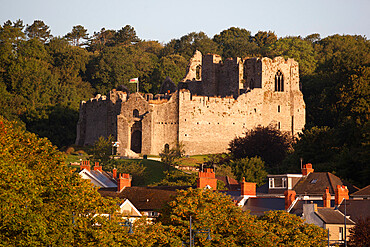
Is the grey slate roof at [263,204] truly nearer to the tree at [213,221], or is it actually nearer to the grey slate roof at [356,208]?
the grey slate roof at [356,208]

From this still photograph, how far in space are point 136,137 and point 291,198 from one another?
41.5 metres

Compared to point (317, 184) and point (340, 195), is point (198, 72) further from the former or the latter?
point (340, 195)

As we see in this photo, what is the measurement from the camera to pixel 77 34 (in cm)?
16150

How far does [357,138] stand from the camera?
81.0 metres

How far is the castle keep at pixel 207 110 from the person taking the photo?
9775 centimetres

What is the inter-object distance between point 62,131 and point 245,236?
2774 inches

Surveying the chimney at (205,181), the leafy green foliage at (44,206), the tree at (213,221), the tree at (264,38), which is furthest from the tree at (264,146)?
the tree at (264,38)

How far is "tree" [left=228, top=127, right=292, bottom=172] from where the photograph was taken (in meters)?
92.1

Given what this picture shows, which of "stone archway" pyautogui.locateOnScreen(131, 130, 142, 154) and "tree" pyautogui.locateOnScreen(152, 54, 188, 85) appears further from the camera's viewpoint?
"tree" pyautogui.locateOnScreen(152, 54, 188, 85)

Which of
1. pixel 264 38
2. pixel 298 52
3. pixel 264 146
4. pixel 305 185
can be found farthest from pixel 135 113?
pixel 264 38

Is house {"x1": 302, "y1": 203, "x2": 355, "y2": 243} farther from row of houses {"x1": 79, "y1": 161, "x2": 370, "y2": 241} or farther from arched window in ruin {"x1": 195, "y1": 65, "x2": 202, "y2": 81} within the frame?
arched window in ruin {"x1": 195, "y1": 65, "x2": 202, "y2": 81}

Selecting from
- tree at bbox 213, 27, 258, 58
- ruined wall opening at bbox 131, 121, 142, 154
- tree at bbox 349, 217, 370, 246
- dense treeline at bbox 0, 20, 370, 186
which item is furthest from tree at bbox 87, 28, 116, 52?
tree at bbox 349, 217, 370, 246

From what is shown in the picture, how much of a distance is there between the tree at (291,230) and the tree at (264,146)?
3867 cm

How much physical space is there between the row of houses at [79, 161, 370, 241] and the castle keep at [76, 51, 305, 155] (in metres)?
27.2
